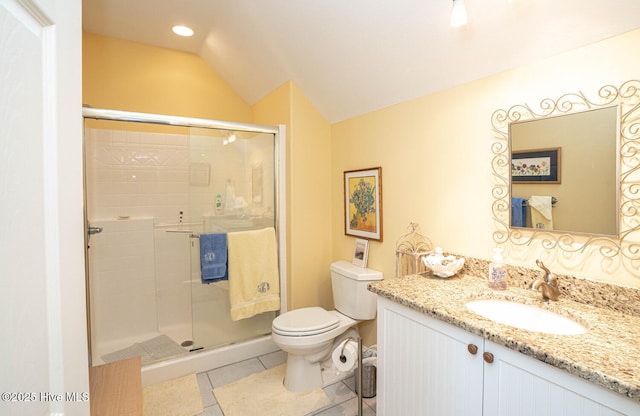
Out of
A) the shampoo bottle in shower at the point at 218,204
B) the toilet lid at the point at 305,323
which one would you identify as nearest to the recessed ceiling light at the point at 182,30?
the shampoo bottle in shower at the point at 218,204

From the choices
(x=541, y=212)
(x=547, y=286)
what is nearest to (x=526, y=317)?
(x=547, y=286)

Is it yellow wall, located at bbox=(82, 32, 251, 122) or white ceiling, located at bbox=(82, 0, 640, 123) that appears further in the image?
yellow wall, located at bbox=(82, 32, 251, 122)

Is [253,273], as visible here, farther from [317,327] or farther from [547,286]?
[547,286]

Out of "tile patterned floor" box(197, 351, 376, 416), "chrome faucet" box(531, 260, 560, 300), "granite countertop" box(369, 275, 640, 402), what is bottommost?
"tile patterned floor" box(197, 351, 376, 416)

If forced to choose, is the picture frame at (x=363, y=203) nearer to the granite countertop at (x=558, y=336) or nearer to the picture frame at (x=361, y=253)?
the picture frame at (x=361, y=253)

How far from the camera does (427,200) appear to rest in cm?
186

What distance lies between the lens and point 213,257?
227 centimetres

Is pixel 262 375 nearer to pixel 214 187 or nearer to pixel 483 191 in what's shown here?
pixel 214 187

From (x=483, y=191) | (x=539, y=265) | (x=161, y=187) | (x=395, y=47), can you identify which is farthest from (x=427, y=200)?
(x=161, y=187)

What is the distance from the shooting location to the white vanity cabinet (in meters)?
0.85

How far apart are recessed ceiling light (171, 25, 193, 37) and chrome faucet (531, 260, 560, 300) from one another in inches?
117

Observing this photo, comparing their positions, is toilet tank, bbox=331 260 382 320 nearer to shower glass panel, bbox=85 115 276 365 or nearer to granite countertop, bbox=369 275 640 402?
granite countertop, bbox=369 275 640 402

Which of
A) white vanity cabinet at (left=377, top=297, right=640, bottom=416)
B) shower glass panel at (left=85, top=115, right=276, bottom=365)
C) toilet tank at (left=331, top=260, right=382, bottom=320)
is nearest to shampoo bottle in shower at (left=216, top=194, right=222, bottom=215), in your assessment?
shower glass panel at (left=85, top=115, right=276, bottom=365)

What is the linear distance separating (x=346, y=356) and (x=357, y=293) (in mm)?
442
